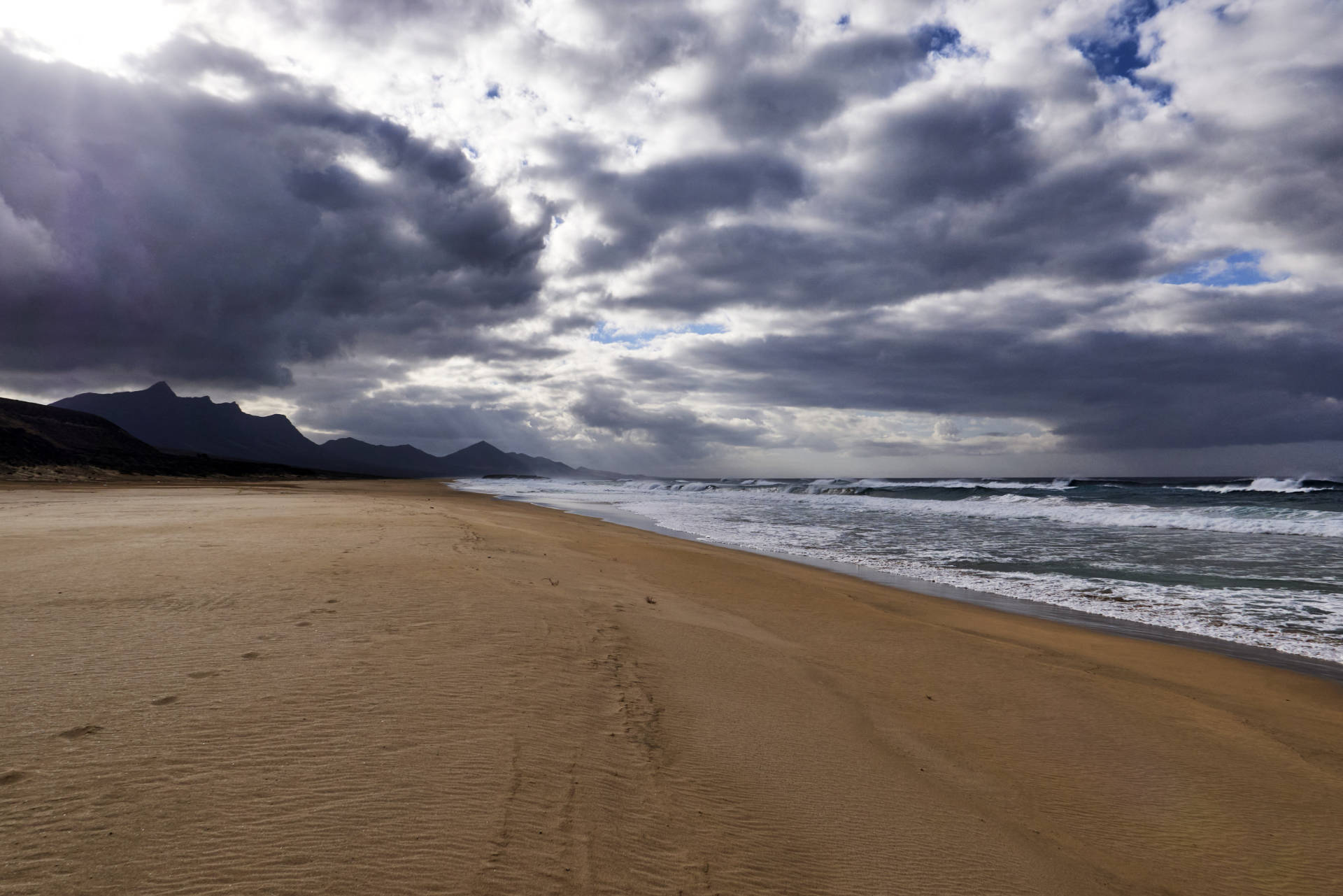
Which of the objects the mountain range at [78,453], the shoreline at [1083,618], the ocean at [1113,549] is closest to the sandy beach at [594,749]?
the shoreline at [1083,618]

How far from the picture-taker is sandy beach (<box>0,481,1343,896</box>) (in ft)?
9.74

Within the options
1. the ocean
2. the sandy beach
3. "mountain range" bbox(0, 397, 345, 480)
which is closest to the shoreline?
the ocean

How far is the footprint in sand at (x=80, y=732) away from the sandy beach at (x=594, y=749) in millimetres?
15

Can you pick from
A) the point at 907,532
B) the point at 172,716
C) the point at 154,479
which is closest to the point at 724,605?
the point at 172,716

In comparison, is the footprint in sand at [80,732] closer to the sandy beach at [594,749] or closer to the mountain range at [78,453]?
the sandy beach at [594,749]

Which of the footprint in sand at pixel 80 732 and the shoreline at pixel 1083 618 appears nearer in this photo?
the footprint in sand at pixel 80 732

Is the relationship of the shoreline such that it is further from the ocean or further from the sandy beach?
the sandy beach

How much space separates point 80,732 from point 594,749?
302cm

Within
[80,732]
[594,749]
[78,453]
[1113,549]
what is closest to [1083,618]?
[594,749]

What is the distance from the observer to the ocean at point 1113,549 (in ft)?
36.5

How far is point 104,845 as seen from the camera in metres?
2.68

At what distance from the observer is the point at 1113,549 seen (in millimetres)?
19766

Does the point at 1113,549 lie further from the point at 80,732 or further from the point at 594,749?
the point at 80,732

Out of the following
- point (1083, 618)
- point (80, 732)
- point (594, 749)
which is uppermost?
point (80, 732)
